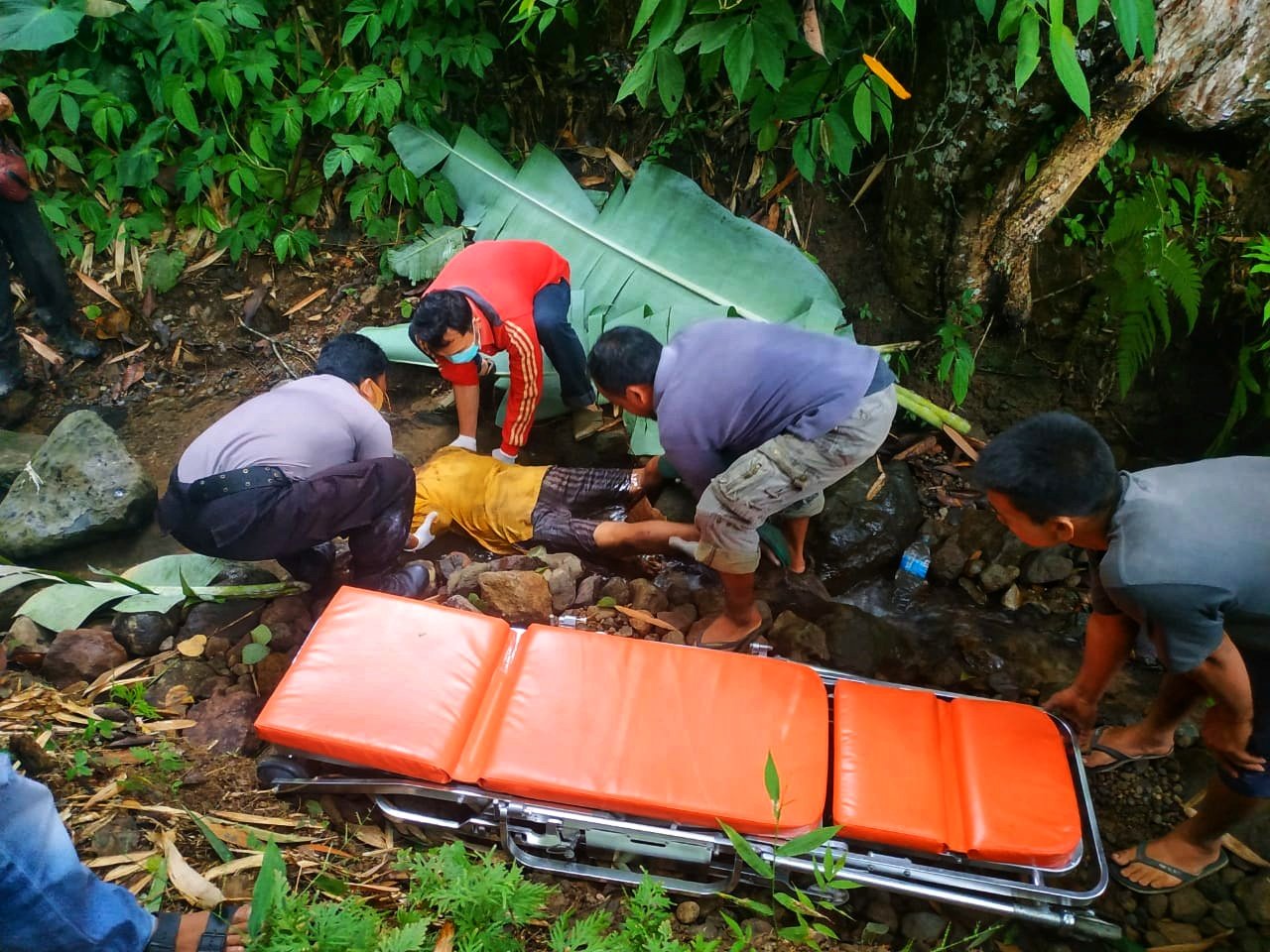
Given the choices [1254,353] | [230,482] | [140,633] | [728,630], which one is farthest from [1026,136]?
[140,633]

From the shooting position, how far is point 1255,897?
290 centimetres

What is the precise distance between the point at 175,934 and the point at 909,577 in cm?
349

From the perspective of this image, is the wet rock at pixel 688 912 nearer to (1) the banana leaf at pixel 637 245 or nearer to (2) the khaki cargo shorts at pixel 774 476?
(2) the khaki cargo shorts at pixel 774 476

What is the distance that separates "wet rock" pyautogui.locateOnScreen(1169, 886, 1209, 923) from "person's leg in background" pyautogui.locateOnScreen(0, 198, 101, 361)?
6.50 m

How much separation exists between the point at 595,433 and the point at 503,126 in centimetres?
232

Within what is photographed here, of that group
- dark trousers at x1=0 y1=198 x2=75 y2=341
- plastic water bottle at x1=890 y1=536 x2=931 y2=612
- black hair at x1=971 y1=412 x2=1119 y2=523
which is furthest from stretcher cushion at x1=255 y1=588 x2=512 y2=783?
dark trousers at x1=0 y1=198 x2=75 y2=341

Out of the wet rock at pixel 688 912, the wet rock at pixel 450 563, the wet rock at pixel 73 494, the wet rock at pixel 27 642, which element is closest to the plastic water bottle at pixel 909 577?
the wet rock at pixel 688 912

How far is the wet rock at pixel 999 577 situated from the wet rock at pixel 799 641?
1.10 meters

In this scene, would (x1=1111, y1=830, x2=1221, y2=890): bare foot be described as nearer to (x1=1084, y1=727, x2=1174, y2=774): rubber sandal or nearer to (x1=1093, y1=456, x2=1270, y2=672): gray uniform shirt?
(x1=1084, y1=727, x2=1174, y2=774): rubber sandal

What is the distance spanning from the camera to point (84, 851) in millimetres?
2623

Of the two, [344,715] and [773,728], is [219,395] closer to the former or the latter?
[344,715]

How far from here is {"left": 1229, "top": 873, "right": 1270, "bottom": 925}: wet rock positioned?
2.86 meters

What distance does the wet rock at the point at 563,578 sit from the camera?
12.6ft

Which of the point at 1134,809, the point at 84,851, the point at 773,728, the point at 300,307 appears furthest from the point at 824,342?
the point at 300,307
